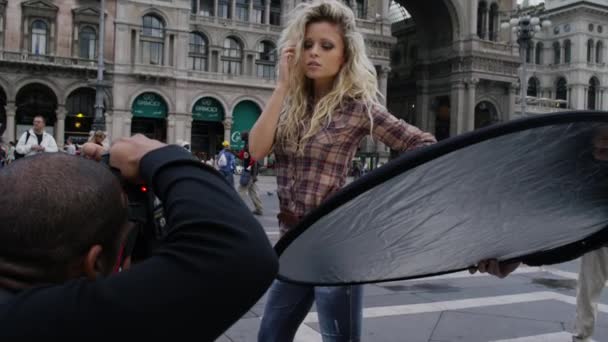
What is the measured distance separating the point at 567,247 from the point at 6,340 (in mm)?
1992

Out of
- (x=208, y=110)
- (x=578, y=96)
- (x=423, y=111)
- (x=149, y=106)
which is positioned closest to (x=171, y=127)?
(x=149, y=106)

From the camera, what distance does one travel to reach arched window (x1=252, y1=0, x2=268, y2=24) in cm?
4284

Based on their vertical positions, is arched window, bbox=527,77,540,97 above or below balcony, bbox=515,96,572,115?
above

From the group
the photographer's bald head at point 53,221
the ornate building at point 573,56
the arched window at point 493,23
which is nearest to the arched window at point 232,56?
the arched window at point 493,23

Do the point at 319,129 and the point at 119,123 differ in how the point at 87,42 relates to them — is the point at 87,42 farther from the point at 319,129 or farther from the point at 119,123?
the point at 319,129

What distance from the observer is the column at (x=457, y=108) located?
154ft

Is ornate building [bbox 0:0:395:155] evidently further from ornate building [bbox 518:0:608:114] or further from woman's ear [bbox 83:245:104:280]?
woman's ear [bbox 83:245:104:280]

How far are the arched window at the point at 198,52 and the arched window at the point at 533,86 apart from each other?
4288 centimetres

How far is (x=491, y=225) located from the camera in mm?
2029

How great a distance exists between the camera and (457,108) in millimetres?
47156

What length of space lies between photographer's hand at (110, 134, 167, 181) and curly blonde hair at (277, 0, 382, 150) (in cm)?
136

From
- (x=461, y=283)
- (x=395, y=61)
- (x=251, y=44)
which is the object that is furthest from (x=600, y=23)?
(x=461, y=283)

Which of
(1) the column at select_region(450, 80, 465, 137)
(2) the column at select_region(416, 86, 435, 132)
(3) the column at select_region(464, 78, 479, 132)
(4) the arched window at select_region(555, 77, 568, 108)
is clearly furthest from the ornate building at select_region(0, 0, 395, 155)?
(4) the arched window at select_region(555, 77, 568, 108)

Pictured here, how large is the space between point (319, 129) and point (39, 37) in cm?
3961
